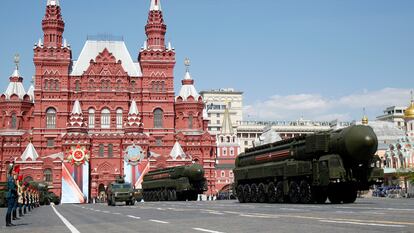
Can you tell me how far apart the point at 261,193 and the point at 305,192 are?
24.0 ft

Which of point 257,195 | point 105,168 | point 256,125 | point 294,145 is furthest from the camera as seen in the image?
point 256,125

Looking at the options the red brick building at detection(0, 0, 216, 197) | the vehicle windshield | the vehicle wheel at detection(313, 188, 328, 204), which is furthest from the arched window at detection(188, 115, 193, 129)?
the vehicle wheel at detection(313, 188, 328, 204)

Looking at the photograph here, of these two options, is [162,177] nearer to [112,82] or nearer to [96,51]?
[112,82]

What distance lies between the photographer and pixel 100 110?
10062 cm

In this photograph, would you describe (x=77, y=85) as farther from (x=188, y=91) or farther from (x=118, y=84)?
(x=188, y=91)

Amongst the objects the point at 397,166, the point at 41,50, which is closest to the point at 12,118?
the point at 41,50

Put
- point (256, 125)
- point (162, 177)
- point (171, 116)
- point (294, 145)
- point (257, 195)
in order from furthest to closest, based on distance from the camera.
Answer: point (256, 125), point (171, 116), point (162, 177), point (257, 195), point (294, 145)

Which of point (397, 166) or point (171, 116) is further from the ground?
point (171, 116)

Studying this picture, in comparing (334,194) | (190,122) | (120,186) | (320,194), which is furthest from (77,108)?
(334,194)

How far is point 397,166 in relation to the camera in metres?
97.8

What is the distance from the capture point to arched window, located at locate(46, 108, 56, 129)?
99062 millimetres

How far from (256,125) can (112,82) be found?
103 meters

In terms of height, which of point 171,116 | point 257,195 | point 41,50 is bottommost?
point 257,195

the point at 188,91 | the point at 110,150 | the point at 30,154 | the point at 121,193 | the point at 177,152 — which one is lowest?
the point at 121,193
